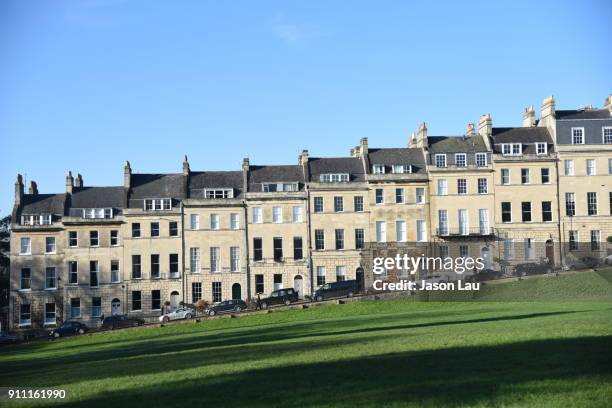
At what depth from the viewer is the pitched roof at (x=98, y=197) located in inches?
3093

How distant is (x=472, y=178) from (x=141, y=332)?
3663 centimetres

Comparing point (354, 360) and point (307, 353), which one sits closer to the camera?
point (354, 360)

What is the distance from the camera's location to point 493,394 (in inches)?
628

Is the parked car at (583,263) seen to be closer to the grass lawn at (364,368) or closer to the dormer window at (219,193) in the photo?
the grass lawn at (364,368)

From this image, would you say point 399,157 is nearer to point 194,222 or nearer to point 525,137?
point 525,137

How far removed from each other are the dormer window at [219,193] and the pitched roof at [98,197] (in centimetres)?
790

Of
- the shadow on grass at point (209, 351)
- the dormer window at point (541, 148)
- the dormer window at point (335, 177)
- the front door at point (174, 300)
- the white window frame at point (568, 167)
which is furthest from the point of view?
the dormer window at point (335, 177)

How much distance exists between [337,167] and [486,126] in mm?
14280

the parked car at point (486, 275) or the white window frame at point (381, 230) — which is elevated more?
the white window frame at point (381, 230)

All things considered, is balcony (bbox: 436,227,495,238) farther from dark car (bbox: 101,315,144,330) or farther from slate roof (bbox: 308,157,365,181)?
dark car (bbox: 101,315,144,330)

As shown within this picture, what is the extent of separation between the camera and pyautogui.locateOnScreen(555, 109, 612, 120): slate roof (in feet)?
253

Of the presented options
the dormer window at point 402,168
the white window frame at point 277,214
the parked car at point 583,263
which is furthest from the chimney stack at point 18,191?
the parked car at point 583,263

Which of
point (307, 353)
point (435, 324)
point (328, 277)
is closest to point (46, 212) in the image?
point (328, 277)

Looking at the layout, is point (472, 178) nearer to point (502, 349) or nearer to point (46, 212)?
point (46, 212)
